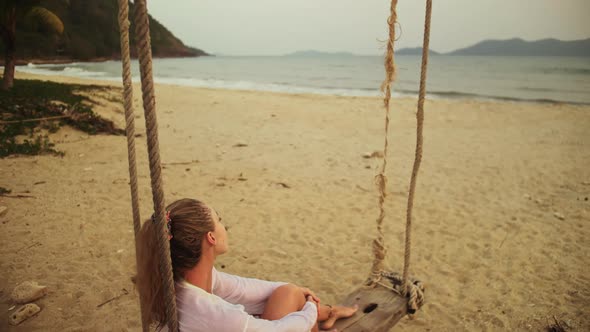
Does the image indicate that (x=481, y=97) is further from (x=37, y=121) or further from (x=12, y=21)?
(x=12, y=21)

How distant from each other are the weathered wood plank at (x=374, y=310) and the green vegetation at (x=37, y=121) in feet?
19.2

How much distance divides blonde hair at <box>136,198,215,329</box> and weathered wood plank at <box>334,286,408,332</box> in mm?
1038

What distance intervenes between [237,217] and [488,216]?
3.16 metres

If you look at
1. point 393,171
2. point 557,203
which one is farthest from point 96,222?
point 557,203

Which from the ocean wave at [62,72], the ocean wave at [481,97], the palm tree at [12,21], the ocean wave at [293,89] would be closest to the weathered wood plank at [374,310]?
the palm tree at [12,21]

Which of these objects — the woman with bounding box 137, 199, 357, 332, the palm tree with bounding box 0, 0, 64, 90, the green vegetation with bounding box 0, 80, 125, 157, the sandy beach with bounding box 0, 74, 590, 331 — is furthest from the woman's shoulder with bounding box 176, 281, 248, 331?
the palm tree with bounding box 0, 0, 64, 90

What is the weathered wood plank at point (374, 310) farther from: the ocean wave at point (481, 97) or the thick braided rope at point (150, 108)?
the ocean wave at point (481, 97)

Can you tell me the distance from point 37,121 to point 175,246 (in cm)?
765

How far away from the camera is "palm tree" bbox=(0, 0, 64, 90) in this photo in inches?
426

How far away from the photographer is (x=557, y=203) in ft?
16.8

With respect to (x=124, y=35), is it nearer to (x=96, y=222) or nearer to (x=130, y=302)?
(x=130, y=302)

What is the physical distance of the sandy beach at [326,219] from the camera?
117 inches

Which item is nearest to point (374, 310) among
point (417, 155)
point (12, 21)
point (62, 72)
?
point (417, 155)

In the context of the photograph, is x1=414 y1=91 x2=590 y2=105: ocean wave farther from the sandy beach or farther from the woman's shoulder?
the woman's shoulder
